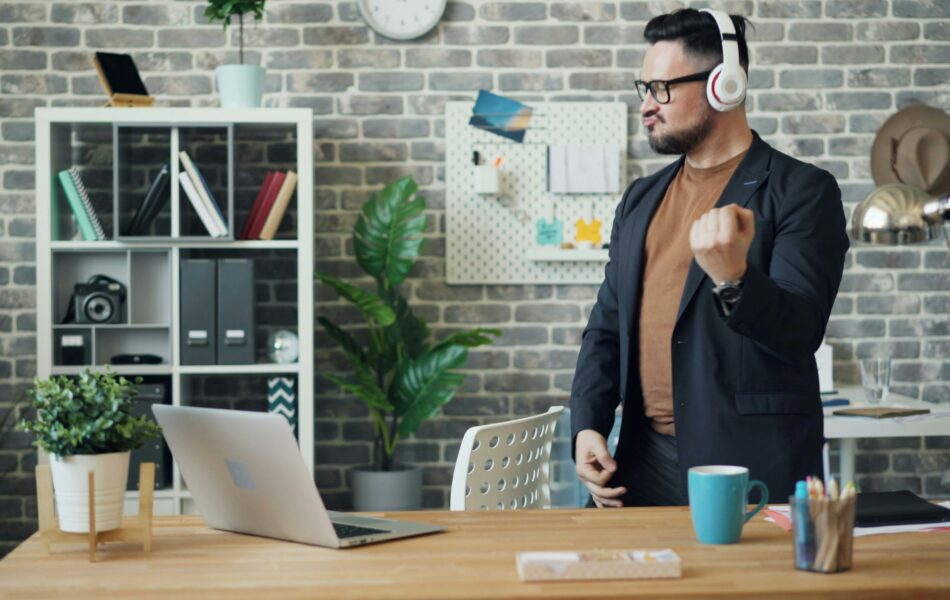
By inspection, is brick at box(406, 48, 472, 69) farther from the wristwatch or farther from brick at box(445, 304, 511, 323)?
the wristwatch

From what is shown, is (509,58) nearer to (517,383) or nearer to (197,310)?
(517,383)

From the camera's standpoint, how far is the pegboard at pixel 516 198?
4176 millimetres

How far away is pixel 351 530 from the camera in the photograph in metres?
1.68

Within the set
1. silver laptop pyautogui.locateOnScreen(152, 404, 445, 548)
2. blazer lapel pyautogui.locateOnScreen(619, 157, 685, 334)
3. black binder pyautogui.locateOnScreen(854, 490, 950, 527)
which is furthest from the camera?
blazer lapel pyautogui.locateOnScreen(619, 157, 685, 334)

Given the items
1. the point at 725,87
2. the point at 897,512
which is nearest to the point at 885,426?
the point at 725,87

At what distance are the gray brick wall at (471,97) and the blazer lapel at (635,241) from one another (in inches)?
72.3

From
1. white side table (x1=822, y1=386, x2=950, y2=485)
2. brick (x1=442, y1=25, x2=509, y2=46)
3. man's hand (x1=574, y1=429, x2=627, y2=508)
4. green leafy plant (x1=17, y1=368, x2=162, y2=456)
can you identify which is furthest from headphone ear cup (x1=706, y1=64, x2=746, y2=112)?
brick (x1=442, y1=25, x2=509, y2=46)

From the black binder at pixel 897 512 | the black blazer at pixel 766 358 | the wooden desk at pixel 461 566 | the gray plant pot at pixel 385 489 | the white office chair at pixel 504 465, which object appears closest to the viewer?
the wooden desk at pixel 461 566

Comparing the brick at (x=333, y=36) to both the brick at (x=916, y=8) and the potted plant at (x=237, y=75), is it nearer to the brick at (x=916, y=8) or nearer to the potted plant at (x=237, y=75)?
the potted plant at (x=237, y=75)

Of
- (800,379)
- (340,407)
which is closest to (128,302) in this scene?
(340,407)

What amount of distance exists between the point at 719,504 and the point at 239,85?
8.95ft

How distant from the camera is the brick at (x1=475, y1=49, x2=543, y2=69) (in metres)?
4.18

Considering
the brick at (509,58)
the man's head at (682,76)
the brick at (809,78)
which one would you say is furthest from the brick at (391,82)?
the man's head at (682,76)

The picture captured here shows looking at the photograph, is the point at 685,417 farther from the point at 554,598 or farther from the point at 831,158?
the point at 831,158
